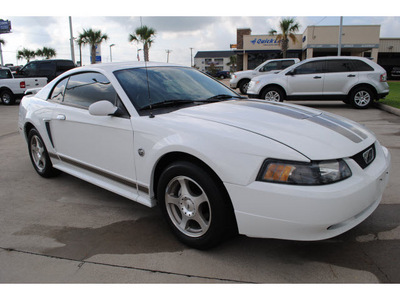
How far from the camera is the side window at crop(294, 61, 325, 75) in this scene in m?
10.9

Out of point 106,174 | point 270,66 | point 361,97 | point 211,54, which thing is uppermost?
point 211,54

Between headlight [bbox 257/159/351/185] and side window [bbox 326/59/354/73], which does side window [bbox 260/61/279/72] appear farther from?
headlight [bbox 257/159/351/185]

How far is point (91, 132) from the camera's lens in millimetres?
3373

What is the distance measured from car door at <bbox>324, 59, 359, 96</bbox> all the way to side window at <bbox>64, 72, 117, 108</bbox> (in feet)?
29.4

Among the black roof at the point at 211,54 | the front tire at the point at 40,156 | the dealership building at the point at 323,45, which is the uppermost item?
the black roof at the point at 211,54

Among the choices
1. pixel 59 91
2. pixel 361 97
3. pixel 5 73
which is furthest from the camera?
pixel 5 73

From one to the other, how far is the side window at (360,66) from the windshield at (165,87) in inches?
330

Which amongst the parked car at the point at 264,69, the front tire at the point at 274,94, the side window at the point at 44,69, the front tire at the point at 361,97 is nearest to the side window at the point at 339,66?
the front tire at the point at 361,97

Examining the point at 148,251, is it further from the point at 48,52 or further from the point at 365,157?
the point at 48,52

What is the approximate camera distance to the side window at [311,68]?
1095cm

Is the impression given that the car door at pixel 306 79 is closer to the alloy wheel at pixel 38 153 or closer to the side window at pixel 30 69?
the alloy wheel at pixel 38 153

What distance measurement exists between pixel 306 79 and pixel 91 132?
9.19 m

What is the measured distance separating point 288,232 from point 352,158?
2.38 feet

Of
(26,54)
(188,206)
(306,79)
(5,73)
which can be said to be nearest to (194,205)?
(188,206)
